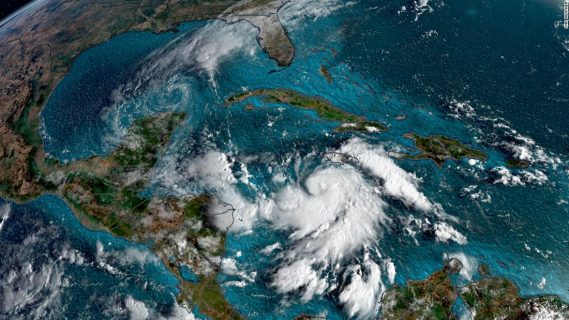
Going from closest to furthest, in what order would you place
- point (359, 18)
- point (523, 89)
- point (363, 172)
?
point (363, 172), point (523, 89), point (359, 18)

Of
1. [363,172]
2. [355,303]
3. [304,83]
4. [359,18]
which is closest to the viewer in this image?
[355,303]

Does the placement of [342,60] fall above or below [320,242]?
above

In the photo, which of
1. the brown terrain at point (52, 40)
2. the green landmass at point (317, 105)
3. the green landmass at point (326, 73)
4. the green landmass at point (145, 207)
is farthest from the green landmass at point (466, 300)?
the brown terrain at point (52, 40)

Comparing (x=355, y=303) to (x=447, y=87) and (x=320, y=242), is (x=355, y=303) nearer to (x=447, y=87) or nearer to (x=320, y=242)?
(x=320, y=242)

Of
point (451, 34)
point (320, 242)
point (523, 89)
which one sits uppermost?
point (451, 34)

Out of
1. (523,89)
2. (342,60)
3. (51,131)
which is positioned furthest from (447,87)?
(51,131)

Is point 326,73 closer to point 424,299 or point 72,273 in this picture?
point 424,299

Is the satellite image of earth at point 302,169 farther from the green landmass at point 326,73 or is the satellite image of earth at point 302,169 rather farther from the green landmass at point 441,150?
the green landmass at point 326,73

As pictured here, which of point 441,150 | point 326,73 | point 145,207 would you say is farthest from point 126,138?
point 441,150
